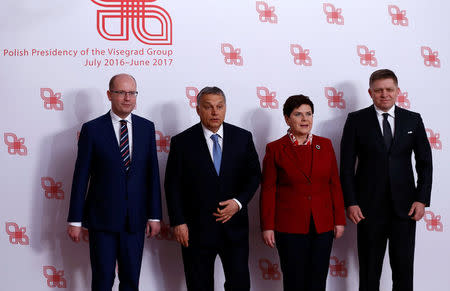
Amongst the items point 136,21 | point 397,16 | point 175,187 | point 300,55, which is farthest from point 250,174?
point 397,16

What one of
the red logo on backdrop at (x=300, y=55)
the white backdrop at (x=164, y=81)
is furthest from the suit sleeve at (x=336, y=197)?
the red logo on backdrop at (x=300, y=55)

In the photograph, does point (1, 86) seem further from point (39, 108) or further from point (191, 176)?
point (191, 176)

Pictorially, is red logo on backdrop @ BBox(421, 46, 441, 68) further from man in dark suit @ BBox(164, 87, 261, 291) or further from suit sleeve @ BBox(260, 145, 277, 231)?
man in dark suit @ BBox(164, 87, 261, 291)

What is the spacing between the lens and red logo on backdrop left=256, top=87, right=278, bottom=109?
117 inches

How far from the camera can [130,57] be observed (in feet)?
9.69

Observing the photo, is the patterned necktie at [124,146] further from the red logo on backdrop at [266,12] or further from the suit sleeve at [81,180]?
the red logo on backdrop at [266,12]

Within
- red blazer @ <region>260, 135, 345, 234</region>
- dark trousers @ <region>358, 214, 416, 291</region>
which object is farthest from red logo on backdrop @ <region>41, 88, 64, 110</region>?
dark trousers @ <region>358, 214, 416, 291</region>

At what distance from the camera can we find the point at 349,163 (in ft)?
8.54

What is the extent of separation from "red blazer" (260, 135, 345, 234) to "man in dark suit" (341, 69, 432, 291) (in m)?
0.16

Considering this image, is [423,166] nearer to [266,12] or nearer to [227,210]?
[227,210]

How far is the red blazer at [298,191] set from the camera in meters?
2.37

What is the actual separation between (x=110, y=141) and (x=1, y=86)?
105cm

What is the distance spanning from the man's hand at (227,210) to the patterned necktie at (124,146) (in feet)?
1.81

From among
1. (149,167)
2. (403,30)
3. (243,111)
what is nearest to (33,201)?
(149,167)
